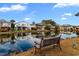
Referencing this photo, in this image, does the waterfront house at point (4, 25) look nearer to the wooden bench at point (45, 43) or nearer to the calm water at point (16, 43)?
the calm water at point (16, 43)

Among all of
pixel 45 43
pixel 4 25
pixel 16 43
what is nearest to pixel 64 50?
pixel 45 43

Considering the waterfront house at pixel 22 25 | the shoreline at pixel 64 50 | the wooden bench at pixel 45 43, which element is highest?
the waterfront house at pixel 22 25

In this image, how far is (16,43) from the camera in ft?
7.14

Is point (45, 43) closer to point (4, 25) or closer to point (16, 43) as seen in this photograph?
point (16, 43)

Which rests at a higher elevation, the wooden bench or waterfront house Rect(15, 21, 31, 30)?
waterfront house Rect(15, 21, 31, 30)

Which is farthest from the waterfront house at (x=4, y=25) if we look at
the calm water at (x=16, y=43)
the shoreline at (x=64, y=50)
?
the shoreline at (x=64, y=50)

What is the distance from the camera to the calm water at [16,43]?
2150 millimetres

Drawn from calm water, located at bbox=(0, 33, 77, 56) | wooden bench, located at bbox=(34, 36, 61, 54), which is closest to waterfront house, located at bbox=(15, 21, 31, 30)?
calm water, located at bbox=(0, 33, 77, 56)

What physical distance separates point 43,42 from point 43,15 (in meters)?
0.27

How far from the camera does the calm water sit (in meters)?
2.15

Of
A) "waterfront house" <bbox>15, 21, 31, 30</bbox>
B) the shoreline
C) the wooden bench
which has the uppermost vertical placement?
"waterfront house" <bbox>15, 21, 31, 30</bbox>

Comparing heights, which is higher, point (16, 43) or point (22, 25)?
point (22, 25)

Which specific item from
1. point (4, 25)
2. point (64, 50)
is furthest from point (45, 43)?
point (4, 25)

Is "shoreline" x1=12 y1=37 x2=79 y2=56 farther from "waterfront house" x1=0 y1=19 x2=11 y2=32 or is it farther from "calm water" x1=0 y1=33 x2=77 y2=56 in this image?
"waterfront house" x1=0 y1=19 x2=11 y2=32
